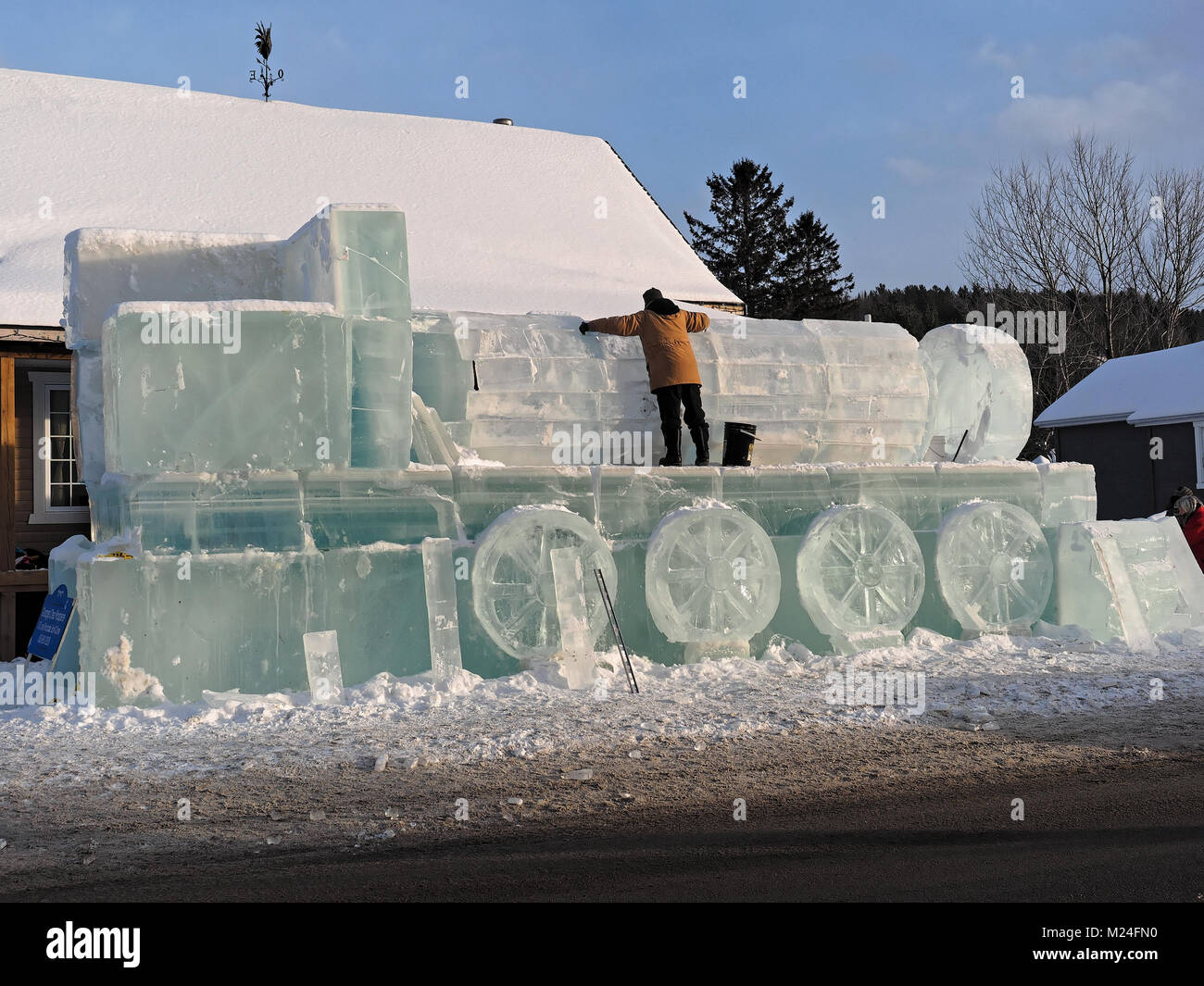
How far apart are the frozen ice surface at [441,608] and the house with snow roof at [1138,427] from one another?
18.6 meters

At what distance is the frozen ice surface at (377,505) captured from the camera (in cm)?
801

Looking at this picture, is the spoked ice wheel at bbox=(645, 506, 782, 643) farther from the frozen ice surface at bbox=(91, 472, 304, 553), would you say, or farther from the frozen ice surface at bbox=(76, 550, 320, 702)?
the frozen ice surface at bbox=(91, 472, 304, 553)

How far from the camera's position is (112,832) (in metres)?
4.92

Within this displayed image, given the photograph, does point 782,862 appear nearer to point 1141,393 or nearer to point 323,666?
point 323,666

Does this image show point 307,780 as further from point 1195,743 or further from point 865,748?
point 1195,743

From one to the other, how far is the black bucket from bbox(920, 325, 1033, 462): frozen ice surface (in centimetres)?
245

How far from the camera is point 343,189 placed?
14.9 m

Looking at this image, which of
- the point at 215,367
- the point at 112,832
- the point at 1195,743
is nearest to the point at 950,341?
the point at 1195,743

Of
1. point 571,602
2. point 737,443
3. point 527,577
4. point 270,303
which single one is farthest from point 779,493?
point 270,303

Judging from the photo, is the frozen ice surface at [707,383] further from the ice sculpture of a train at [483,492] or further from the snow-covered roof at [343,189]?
the snow-covered roof at [343,189]

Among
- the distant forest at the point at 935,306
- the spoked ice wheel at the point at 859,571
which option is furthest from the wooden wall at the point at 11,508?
the distant forest at the point at 935,306

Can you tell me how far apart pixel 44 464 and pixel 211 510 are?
629 cm

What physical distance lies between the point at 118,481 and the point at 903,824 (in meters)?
5.65
